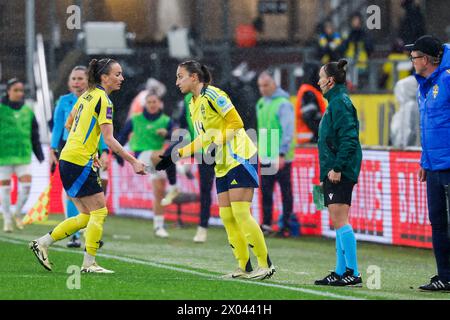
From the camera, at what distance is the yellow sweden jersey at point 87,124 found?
12.1 m

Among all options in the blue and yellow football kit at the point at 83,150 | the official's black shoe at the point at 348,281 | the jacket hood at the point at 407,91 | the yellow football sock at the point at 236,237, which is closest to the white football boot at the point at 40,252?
the blue and yellow football kit at the point at 83,150

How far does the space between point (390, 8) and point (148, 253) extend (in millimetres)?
12475

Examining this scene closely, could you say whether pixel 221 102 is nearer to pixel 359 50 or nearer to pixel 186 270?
pixel 186 270

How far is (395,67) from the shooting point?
23359 mm

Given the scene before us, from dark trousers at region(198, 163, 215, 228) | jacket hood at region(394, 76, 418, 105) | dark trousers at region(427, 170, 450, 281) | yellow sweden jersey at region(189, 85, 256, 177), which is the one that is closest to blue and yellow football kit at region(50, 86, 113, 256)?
yellow sweden jersey at region(189, 85, 256, 177)

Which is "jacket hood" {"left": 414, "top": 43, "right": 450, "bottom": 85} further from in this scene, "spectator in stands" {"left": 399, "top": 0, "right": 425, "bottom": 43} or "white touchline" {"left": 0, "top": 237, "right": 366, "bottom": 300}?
"spectator in stands" {"left": 399, "top": 0, "right": 425, "bottom": 43}

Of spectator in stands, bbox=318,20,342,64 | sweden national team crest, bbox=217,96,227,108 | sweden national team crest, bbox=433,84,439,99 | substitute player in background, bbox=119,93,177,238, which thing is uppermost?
spectator in stands, bbox=318,20,342,64

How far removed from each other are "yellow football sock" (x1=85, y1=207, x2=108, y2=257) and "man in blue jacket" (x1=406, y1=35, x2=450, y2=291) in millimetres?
2922

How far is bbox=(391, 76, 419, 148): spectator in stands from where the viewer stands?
1773 centimetres

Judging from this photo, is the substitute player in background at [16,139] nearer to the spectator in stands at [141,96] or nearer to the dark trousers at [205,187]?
the dark trousers at [205,187]

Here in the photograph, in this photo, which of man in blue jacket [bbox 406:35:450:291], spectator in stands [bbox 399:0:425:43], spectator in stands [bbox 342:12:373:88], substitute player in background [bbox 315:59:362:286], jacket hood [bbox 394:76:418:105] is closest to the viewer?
man in blue jacket [bbox 406:35:450:291]

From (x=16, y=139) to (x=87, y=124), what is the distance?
6584mm

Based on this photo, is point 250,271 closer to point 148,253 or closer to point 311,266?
point 311,266
